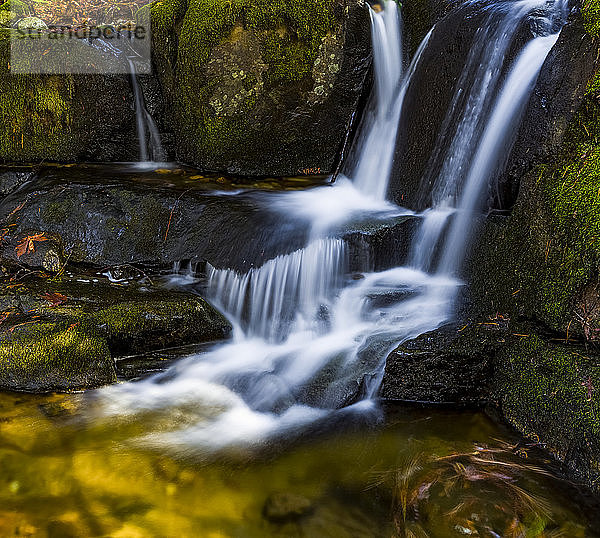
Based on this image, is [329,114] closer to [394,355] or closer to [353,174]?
[353,174]

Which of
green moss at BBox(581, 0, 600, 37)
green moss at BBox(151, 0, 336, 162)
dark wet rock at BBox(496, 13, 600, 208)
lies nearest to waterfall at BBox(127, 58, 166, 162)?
green moss at BBox(151, 0, 336, 162)

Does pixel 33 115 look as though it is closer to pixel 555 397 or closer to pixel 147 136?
pixel 147 136

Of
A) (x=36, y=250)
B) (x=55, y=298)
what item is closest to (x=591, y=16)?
(x=55, y=298)

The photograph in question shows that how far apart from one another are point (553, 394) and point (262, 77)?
14.9ft

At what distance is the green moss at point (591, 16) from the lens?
3311 mm

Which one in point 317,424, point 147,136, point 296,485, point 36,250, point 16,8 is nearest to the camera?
point 296,485

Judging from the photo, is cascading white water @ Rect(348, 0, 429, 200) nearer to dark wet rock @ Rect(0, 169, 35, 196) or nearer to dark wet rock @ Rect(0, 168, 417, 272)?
dark wet rock @ Rect(0, 168, 417, 272)

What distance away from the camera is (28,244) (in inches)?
196

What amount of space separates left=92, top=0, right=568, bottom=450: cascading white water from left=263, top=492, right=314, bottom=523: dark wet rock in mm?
527

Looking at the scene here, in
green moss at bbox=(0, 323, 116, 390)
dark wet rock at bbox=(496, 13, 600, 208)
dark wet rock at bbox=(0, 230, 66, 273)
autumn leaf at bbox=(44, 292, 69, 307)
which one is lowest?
green moss at bbox=(0, 323, 116, 390)

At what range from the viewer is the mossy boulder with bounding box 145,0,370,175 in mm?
6016

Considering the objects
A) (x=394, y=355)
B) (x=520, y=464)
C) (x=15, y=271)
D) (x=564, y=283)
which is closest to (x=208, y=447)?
(x=394, y=355)

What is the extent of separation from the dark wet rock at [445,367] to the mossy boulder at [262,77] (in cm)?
346

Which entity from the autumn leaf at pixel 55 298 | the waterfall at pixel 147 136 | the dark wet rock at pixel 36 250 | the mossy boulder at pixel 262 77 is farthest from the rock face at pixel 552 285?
the waterfall at pixel 147 136
